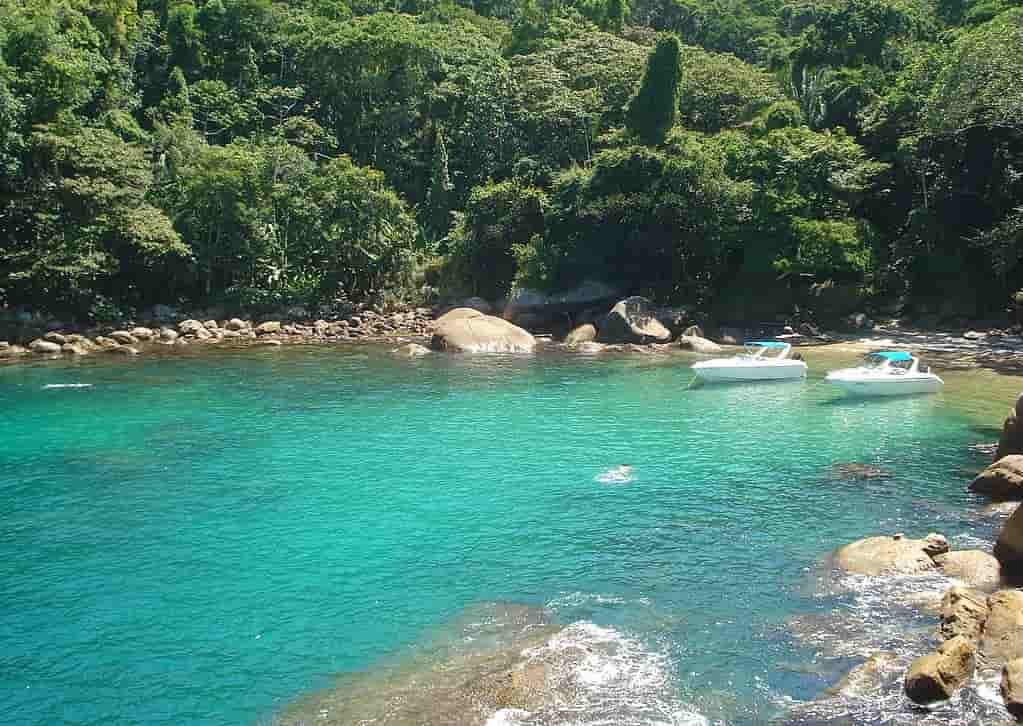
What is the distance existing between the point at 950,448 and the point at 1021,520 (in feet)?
31.8

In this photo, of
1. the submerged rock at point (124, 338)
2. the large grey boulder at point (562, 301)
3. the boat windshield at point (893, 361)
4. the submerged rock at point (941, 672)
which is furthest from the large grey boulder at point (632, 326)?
the submerged rock at point (941, 672)

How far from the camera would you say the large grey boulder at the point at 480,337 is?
43062 mm

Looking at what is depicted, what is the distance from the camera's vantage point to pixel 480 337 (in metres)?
43.5

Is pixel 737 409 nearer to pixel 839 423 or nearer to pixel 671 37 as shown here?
pixel 839 423

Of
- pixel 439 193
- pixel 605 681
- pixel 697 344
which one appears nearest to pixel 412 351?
pixel 697 344

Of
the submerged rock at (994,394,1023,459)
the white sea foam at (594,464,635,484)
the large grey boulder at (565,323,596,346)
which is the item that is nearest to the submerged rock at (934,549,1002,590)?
the submerged rock at (994,394,1023,459)

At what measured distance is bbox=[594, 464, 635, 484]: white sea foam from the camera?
22511mm

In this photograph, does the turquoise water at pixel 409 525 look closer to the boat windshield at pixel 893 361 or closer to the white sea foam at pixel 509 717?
the boat windshield at pixel 893 361

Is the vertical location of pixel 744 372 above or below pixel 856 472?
above

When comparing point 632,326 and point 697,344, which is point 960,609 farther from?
point 632,326

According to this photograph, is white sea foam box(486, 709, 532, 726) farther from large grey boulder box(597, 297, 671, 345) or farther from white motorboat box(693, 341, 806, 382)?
large grey boulder box(597, 297, 671, 345)

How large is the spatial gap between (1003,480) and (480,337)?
2704 centimetres

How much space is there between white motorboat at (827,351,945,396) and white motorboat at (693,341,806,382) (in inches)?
106

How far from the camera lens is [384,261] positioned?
178ft
